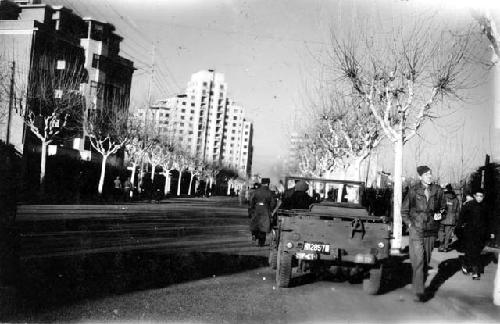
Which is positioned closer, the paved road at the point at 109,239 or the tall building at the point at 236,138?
the paved road at the point at 109,239

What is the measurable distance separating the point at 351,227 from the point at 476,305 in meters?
2.01

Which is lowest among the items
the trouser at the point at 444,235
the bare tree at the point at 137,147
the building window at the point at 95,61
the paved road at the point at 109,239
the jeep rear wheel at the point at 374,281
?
the paved road at the point at 109,239

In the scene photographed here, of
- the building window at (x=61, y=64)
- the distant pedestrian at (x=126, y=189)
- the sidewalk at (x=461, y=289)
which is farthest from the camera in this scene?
the building window at (x=61, y=64)

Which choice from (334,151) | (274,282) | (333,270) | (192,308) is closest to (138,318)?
(192,308)

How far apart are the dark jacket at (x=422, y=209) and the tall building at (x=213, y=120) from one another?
336 ft

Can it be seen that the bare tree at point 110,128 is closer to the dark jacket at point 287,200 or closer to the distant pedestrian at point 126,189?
the distant pedestrian at point 126,189

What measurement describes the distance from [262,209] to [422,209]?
6.53 meters

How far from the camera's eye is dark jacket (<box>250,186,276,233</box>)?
13.9 metres

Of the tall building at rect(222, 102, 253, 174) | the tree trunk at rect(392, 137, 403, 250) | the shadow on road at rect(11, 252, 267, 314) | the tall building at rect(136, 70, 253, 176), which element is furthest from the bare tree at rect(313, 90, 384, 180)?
the tall building at rect(222, 102, 253, 174)

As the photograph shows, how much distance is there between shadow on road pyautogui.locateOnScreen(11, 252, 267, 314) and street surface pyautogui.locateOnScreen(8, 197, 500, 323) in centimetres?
1

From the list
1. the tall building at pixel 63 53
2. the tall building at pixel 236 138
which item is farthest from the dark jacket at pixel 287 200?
the tall building at pixel 236 138

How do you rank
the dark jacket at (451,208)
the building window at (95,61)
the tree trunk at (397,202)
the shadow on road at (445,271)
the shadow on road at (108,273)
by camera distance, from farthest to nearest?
the building window at (95,61) < the dark jacket at (451,208) < the tree trunk at (397,202) < the shadow on road at (445,271) < the shadow on road at (108,273)

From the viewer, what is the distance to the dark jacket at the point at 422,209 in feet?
25.3

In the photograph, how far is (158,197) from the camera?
41.2m
